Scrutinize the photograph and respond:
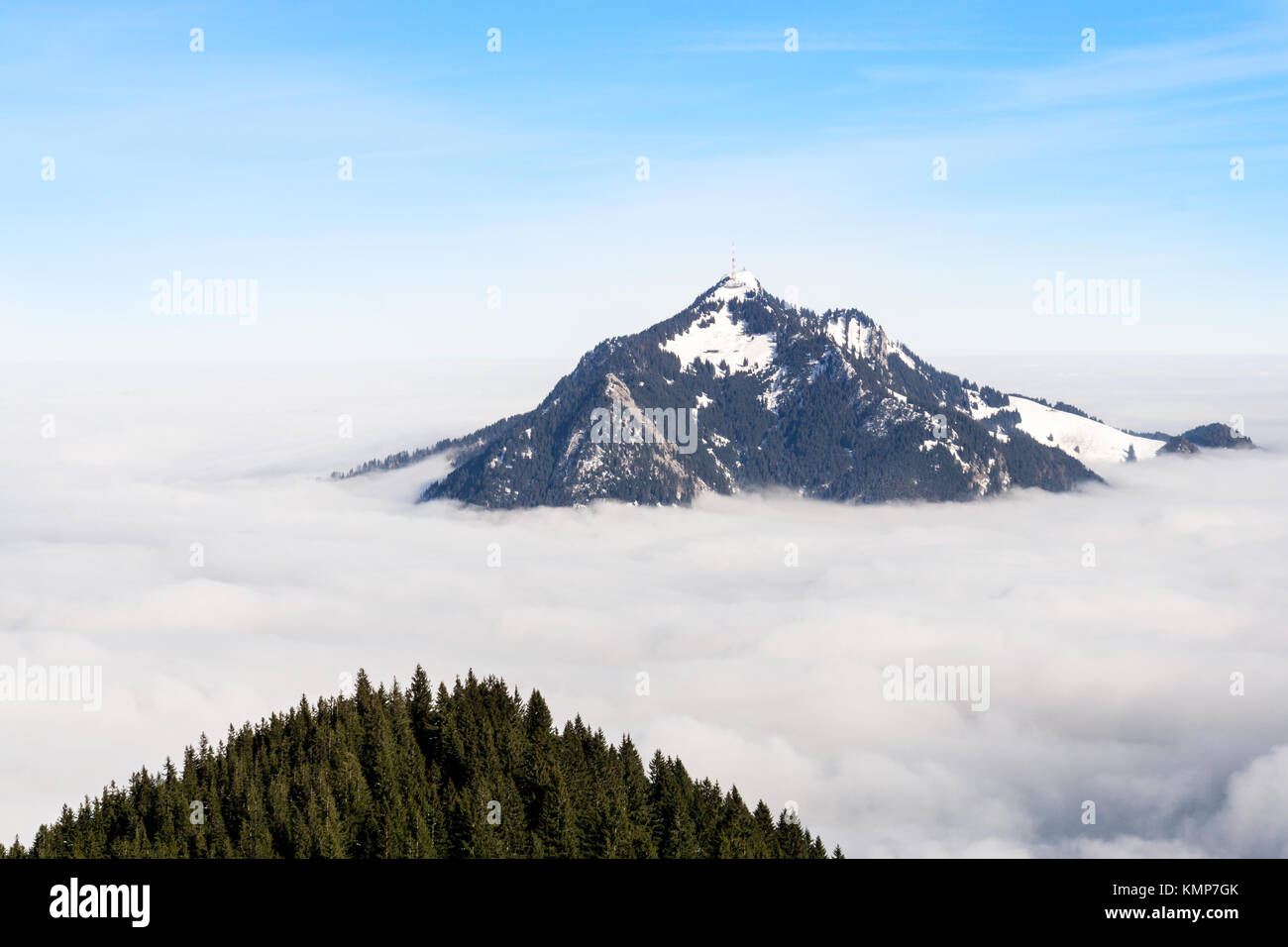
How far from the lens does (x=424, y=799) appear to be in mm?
115438

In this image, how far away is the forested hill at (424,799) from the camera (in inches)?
4252

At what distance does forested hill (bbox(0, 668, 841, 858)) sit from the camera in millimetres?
108000

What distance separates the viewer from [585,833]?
111m
